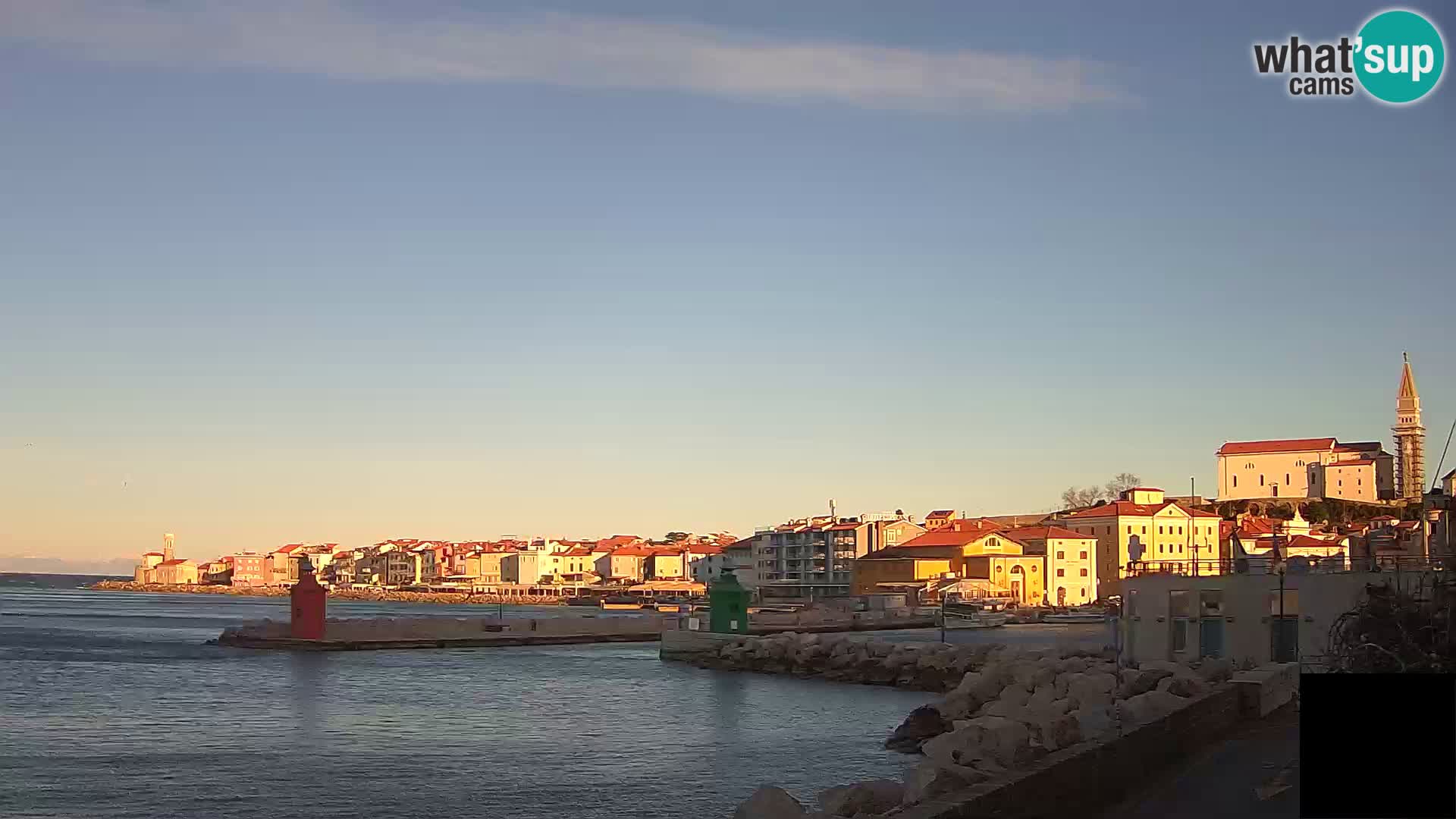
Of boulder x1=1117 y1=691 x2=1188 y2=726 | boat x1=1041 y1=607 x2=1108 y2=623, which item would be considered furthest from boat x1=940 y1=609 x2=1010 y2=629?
boulder x1=1117 y1=691 x2=1188 y2=726

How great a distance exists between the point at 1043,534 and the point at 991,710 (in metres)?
84.2

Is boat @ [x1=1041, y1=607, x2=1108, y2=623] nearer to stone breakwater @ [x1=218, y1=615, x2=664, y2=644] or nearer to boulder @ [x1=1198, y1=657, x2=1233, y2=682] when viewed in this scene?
stone breakwater @ [x1=218, y1=615, x2=664, y2=644]

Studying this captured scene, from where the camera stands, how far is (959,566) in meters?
99.8

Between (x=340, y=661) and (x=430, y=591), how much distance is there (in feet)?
428

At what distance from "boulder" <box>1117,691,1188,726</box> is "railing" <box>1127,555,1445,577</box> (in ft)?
17.6

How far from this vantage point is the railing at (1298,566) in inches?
908

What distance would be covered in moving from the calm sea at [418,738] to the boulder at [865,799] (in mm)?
3761

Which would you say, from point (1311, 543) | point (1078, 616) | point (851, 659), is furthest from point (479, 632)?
point (1311, 543)

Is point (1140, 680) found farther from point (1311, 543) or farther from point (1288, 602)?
point (1311, 543)

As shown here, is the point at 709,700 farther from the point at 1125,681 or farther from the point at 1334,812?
the point at 1334,812

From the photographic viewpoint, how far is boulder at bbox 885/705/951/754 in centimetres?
2427

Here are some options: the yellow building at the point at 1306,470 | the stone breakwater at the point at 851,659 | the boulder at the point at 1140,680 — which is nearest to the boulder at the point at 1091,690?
the boulder at the point at 1140,680

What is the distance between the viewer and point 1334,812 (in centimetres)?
352

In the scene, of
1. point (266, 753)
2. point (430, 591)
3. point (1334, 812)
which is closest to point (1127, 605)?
point (266, 753)
